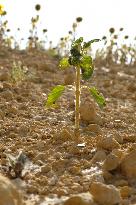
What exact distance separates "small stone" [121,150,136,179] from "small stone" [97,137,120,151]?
317 millimetres

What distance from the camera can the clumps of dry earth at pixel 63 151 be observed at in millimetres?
2880

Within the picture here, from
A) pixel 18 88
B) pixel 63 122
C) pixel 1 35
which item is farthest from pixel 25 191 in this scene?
pixel 1 35

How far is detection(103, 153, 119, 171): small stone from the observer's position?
3206 mm

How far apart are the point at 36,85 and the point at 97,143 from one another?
10.2 feet

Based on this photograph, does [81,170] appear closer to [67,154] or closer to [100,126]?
[67,154]

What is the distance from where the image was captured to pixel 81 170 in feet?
10.8

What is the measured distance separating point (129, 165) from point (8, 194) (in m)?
0.85

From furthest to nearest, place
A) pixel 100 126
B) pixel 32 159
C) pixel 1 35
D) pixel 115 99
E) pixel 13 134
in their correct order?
pixel 1 35
pixel 115 99
pixel 100 126
pixel 13 134
pixel 32 159

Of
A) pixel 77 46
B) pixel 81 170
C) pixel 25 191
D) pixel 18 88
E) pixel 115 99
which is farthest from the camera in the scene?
pixel 115 99

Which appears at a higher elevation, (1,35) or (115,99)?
(1,35)

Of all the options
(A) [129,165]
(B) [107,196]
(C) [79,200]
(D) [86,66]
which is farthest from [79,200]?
(D) [86,66]

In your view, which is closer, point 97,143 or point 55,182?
point 55,182

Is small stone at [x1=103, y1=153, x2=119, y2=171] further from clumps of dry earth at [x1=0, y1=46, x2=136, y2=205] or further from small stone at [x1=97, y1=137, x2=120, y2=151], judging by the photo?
small stone at [x1=97, y1=137, x2=120, y2=151]

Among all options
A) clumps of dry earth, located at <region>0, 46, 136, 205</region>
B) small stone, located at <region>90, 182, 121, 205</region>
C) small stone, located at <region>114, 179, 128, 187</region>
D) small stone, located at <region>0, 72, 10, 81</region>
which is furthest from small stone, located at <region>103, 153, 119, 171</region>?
small stone, located at <region>0, 72, 10, 81</region>
